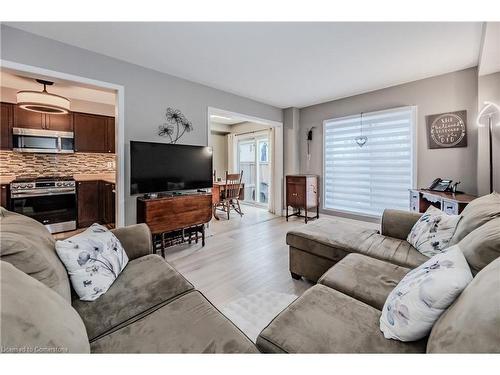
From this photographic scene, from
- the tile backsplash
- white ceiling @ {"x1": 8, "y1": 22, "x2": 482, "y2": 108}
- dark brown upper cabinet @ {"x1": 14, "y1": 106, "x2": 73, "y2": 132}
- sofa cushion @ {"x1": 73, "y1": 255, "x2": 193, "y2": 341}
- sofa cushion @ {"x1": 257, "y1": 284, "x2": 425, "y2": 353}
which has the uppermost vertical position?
white ceiling @ {"x1": 8, "y1": 22, "x2": 482, "y2": 108}

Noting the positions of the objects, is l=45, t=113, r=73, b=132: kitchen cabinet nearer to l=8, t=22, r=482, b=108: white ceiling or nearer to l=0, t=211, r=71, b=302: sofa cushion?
l=8, t=22, r=482, b=108: white ceiling

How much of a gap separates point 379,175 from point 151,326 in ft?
13.3

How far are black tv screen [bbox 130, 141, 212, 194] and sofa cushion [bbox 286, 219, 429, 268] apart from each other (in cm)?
172

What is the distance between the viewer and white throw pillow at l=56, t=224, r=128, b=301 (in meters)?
1.18

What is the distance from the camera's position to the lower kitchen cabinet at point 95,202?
391 centimetres

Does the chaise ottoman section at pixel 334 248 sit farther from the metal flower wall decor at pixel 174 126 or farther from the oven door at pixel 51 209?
the oven door at pixel 51 209

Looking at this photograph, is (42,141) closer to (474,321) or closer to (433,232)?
(474,321)

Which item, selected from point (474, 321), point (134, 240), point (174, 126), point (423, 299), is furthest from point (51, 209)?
point (474, 321)

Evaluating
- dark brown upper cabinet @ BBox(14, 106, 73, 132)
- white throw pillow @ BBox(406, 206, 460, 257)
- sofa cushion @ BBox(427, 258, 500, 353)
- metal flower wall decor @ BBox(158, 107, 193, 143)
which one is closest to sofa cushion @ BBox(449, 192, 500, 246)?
white throw pillow @ BBox(406, 206, 460, 257)

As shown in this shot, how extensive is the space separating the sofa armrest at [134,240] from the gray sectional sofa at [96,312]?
26 cm

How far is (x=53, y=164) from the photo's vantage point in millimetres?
3977

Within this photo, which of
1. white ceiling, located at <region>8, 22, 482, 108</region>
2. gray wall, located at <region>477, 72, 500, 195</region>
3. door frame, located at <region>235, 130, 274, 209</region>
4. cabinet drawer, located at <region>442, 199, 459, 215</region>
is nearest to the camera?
white ceiling, located at <region>8, 22, 482, 108</region>

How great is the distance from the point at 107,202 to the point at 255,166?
3795 millimetres

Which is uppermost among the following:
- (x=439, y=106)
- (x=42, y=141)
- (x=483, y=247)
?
(x=439, y=106)
